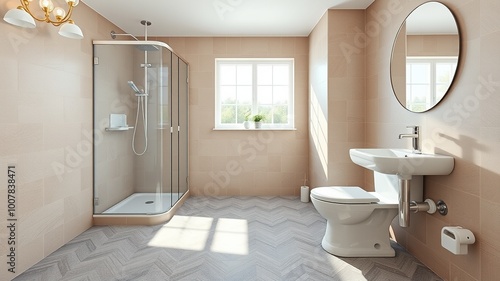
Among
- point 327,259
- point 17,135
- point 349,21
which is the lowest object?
point 327,259

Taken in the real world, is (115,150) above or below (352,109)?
below

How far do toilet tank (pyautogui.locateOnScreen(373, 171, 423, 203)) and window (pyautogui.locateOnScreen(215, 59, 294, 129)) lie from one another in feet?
6.07

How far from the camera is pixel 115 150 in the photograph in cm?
312

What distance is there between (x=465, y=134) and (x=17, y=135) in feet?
9.43

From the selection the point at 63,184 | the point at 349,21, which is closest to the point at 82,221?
the point at 63,184

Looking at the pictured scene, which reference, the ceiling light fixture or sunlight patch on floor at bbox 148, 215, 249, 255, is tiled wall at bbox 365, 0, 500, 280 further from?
the ceiling light fixture

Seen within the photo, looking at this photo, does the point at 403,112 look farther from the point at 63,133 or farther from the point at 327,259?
the point at 63,133

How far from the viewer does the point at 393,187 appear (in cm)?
229

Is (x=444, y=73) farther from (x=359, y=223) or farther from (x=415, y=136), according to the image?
(x=359, y=223)

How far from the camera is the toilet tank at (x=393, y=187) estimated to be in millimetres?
2084

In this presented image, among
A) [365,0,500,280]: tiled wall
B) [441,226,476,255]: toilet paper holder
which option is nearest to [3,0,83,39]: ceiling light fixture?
[365,0,500,280]: tiled wall

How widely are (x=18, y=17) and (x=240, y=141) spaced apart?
2.73m

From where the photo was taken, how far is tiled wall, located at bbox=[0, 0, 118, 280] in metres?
1.92

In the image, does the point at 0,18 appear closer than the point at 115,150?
Yes
